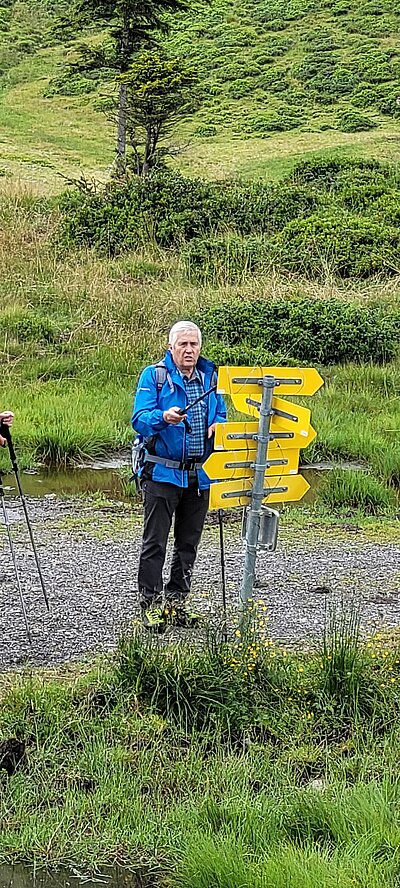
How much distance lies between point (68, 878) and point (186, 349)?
3106 mm

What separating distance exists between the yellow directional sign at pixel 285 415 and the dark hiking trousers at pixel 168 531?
123 centimetres

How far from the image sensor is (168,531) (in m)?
6.82

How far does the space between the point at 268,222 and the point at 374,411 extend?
921 cm

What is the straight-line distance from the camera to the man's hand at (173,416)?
6.25m

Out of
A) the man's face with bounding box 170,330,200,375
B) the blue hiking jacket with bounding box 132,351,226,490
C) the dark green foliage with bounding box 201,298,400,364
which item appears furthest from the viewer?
the dark green foliage with bounding box 201,298,400,364

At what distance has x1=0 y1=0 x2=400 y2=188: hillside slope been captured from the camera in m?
31.8

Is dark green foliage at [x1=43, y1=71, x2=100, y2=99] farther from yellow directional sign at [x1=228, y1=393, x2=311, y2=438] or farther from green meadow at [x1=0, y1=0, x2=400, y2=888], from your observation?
yellow directional sign at [x1=228, y1=393, x2=311, y2=438]

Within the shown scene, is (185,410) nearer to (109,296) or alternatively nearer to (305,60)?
(109,296)

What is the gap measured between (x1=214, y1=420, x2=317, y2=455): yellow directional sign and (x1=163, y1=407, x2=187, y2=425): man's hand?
74 centimetres

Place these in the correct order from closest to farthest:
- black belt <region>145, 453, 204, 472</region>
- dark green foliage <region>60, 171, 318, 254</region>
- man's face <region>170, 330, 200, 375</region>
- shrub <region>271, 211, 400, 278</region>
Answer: man's face <region>170, 330, 200, 375</region> → black belt <region>145, 453, 204, 472</region> → shrub <region>271, 211, 400, 278</region> → dark green foliage <region>60, 171, 318, 254</region>

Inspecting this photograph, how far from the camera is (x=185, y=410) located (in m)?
6.51

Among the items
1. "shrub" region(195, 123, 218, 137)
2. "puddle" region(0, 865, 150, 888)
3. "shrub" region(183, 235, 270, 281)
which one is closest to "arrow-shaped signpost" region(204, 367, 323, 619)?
"puddle" region(0, 865, 150, 888)

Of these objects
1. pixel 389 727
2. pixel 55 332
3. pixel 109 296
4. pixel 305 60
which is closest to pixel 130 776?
pixel 389 727

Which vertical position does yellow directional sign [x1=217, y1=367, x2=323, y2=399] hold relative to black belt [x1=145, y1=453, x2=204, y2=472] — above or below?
above
